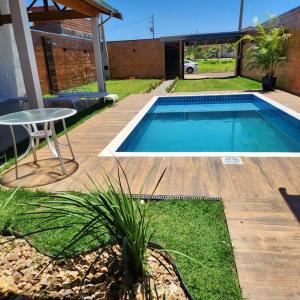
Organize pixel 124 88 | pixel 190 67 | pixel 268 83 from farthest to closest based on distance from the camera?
pixel 190 67 → pixel 124 88 → pixel 268 83

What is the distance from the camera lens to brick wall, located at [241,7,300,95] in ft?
32.9

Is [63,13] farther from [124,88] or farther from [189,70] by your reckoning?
[189,70]

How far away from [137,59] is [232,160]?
1731cm

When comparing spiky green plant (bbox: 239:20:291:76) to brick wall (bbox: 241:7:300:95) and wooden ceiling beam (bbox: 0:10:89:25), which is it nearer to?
brick wall (bbox: 241:7:300:95)

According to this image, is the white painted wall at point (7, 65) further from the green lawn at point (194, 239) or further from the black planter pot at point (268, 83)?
the black planter pot at point (268, 83)

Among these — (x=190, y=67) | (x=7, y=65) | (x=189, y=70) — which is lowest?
(x=189, y=70)

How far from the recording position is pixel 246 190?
326cm

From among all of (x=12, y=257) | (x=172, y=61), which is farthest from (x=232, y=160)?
(x=172, y=61)

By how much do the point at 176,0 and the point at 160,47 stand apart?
2781 centimetres

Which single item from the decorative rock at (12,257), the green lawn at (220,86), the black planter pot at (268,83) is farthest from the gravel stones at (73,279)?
the green lawn at (220,86)

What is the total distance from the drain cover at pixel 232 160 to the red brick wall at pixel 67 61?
10.5 metres

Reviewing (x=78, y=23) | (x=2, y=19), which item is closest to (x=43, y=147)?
(x=2, y=19)

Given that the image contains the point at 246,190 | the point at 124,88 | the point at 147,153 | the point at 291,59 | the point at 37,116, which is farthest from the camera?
the point at 124,88

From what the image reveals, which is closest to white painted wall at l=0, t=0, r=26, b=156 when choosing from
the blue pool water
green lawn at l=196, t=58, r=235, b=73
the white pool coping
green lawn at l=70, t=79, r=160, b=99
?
green lawn at l=70, t=79, r=160, b=99
